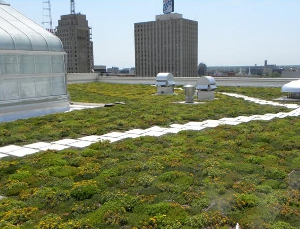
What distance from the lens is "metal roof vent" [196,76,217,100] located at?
28578 millimetres

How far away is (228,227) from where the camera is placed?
6844 mm

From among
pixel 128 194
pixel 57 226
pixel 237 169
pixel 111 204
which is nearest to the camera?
pixel 57 226

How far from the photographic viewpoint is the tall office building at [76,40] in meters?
144

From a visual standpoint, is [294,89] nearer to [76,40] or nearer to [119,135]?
[119,135]

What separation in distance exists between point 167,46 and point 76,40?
4391 cm

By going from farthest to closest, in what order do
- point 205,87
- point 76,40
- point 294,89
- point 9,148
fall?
point 76,40 < point 205,87 < point 294,89 < point 9,148

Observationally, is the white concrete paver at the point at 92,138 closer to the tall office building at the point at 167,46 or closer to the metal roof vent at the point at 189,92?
the metal roof vent at the point at 189,92

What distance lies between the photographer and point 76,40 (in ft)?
475

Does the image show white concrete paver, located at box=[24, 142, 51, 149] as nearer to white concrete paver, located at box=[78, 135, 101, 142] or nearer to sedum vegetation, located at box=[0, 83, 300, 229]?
sedum vegetation, located at box=[0, 83, 300, 229]

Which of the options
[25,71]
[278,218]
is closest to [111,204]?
[278,218]

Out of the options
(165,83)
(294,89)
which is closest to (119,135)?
(165,83)

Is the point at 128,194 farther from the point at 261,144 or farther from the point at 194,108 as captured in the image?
the point at 194,108

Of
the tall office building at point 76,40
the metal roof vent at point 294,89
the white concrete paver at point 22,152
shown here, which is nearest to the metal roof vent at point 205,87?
the metal roof vent at point 294,89

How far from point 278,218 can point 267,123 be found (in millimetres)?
11793
